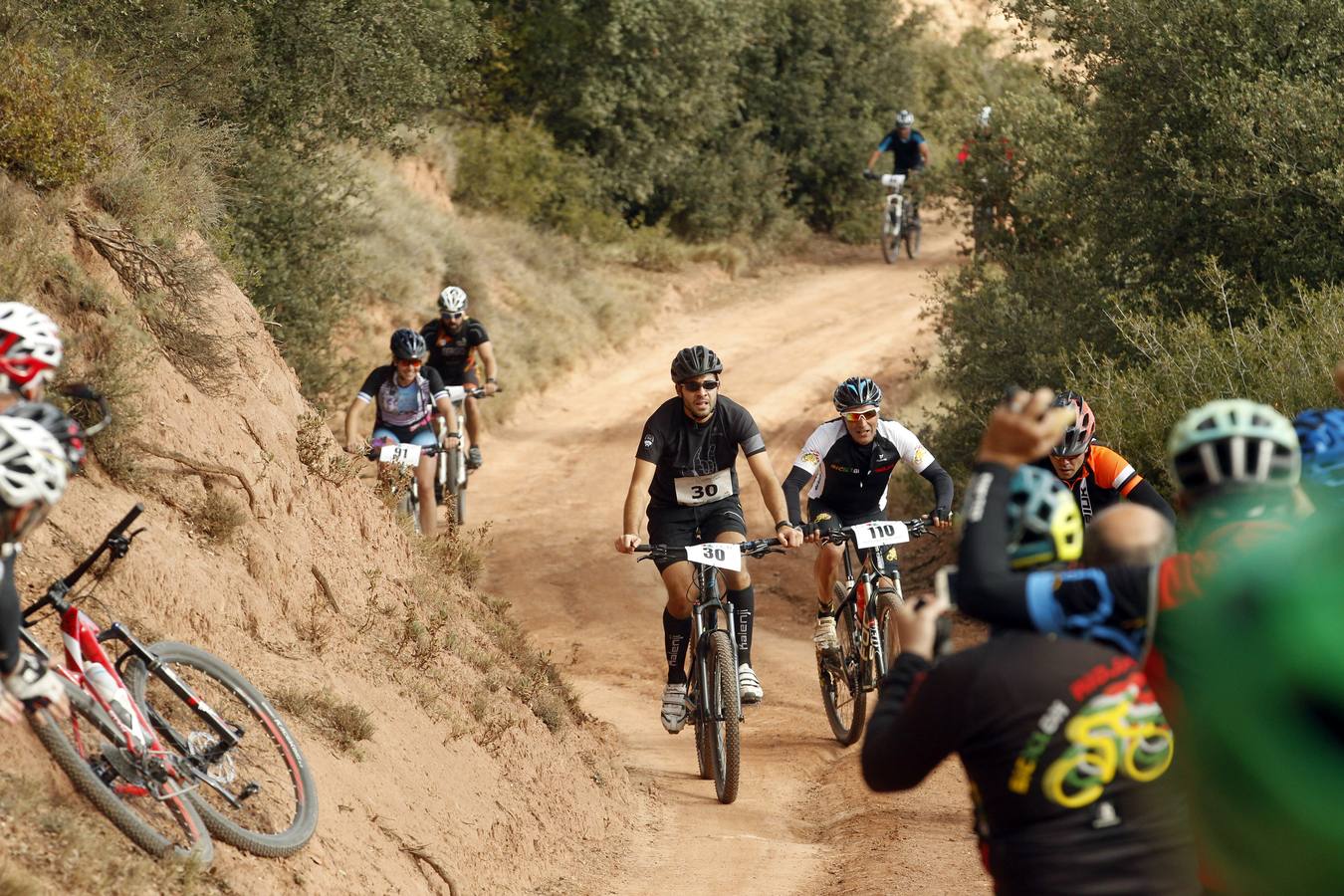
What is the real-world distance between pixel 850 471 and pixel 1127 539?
19.9 feet

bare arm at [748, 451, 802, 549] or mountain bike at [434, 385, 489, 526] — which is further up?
bare arm at [748, 451, 802, 549]

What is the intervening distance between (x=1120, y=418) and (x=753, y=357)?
12.0m

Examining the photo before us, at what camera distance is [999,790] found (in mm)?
3320

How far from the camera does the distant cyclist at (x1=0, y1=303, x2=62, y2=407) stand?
15.6 ft

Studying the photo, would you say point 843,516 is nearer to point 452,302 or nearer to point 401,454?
point 401,454

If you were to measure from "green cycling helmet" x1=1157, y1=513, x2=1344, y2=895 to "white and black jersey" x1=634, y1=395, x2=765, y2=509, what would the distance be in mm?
5669

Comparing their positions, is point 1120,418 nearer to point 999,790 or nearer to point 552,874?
point 552,874

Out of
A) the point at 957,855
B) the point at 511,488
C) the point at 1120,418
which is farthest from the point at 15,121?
the point at 511,488

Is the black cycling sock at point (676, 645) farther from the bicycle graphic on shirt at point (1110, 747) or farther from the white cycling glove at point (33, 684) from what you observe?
the bicycle graphic on shirt at point (1110, 747)

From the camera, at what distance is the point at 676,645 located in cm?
885

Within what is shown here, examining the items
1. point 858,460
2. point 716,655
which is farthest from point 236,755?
point 858,460

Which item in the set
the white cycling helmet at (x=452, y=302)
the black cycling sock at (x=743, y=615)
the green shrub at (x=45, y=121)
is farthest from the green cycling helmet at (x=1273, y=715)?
the white cycling helmet at (x=452, y=302)

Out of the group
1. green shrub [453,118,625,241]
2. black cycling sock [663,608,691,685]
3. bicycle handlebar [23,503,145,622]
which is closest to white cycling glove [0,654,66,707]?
bicycle handlebar [23,503,145,622]

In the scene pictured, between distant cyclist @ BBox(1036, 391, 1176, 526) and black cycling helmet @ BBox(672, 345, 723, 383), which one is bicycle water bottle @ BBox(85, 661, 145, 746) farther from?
distant cyclist @ BBox(1036, 391, 1176, 526)
